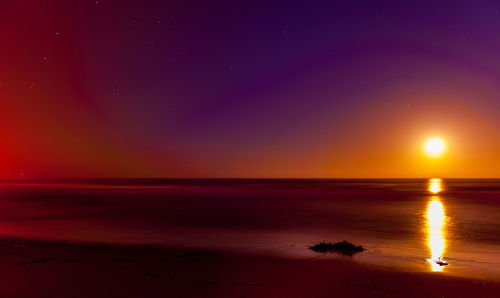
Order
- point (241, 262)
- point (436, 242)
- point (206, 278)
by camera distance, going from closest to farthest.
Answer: point (206, 278) < point (241, 262) < point (436, 242)

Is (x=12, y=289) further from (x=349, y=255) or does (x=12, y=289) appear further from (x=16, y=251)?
(x=349, y=255)

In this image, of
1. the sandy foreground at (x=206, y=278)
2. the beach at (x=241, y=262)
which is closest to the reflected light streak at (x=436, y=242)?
the beach at (x=241, y=262)

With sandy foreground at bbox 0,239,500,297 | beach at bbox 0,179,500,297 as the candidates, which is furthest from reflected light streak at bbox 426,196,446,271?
sandy foreground at bbox 0,239,500,297

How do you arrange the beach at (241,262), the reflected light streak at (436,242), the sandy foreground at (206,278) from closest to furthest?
the sandy foreground at (206,278) < the beach at (241,262) < the reflected light streak at (436,242)

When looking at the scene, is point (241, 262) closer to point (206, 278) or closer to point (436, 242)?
point (206, 278)

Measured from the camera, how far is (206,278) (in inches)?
421

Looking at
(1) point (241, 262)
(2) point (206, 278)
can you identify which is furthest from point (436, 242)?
(2) point (206, 278)

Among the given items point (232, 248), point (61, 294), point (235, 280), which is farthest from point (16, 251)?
point (235, 280)

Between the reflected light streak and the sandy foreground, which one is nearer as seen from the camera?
the sandy foreground

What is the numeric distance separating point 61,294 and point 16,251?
278 inches

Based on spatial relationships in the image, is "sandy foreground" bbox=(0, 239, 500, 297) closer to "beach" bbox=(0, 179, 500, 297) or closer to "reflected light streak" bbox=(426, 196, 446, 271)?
"beach" bbox=(0, 179, 500, 297)

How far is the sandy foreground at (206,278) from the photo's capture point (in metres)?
9.31

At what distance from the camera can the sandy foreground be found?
9312mm

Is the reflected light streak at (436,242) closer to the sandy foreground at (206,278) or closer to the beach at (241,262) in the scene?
the beach at (241,262)
